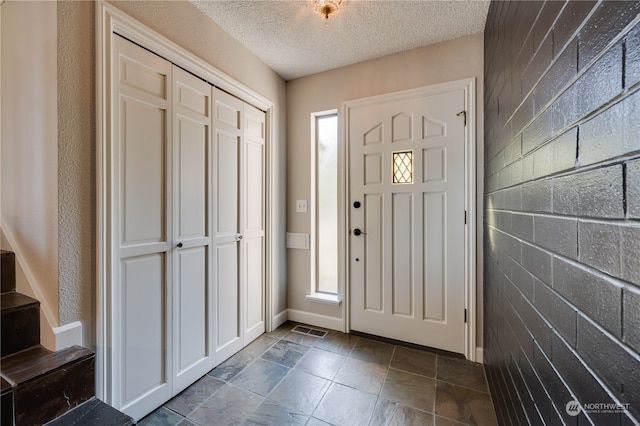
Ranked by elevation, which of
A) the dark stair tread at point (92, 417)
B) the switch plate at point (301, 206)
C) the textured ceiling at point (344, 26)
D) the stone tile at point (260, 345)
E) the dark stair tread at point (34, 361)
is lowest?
the stone tile at point (260, 345)

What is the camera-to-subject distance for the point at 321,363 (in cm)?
198

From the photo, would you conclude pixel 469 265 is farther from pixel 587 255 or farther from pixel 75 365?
pixel 75 365

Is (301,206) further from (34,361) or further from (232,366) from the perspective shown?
(34,361)

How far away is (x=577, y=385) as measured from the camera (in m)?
0.57

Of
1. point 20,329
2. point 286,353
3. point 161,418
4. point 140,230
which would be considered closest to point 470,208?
point 286,353

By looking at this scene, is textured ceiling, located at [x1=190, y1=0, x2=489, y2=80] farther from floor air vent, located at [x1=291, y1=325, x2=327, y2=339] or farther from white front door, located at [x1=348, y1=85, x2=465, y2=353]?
floor air vent, located at [x1=291, y1=325, x2=327, y2=339]

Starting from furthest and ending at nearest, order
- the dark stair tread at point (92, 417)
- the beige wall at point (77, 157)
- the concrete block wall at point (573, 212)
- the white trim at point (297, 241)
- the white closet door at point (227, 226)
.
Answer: the white trim at point (297, 241), the white closet door at point (227, 226), the beige wall at point (77, 157), the dark stair tread at point (92, 417), the concrete block wall at point (573, 212)

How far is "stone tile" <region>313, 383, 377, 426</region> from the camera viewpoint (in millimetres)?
1461

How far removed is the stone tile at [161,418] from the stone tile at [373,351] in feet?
4.08

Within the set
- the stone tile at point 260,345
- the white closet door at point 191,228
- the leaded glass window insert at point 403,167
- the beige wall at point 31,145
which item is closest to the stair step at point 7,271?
the beige wall at point 31,145

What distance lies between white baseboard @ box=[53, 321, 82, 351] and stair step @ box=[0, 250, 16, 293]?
0.52 metres

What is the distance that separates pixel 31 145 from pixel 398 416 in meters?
2.43

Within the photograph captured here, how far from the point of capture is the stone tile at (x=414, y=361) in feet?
6.22
